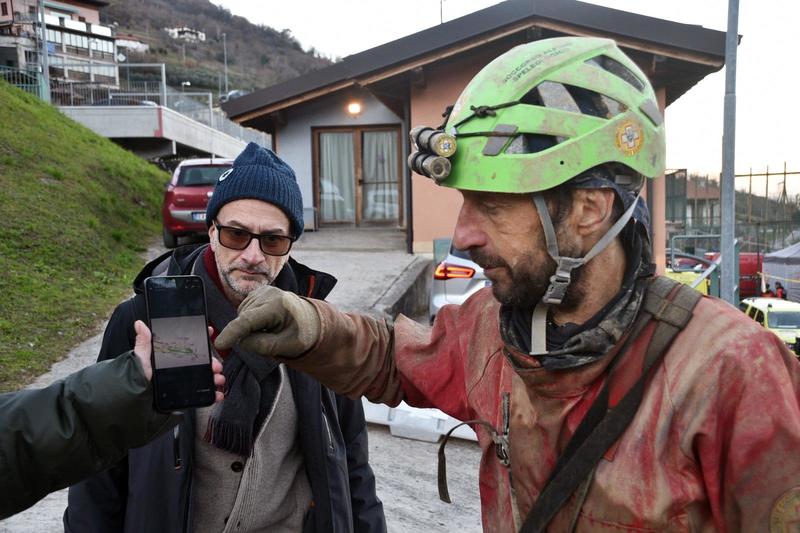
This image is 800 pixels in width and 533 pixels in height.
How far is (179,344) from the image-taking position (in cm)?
204

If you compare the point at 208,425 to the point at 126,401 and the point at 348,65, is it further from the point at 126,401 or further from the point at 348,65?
the point at 348,65

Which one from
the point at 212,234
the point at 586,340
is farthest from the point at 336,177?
the point at 586,340

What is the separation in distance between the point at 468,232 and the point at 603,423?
1.83 feet

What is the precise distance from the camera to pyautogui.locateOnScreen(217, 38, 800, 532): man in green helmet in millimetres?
1518

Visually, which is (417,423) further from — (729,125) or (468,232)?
(468,232)

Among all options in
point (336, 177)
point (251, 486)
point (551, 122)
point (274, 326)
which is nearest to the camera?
point (551, 122)

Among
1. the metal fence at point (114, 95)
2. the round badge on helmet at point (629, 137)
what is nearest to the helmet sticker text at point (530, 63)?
the round badge on helmet at point (629, 137)

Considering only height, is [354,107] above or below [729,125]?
above

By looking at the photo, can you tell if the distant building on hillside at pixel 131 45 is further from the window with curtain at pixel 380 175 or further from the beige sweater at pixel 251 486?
the beige sweater at pixel 251 486

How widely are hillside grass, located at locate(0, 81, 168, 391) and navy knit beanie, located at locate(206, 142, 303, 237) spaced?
4.72 meters

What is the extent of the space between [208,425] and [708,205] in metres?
29.9

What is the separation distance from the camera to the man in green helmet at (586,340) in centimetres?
152

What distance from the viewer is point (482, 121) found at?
1.81m

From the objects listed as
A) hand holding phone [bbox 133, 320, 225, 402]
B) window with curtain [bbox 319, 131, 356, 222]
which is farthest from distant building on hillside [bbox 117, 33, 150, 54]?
hand holding phone [bbox 133, 320, 225, 402]
